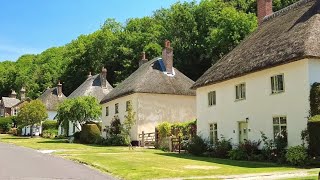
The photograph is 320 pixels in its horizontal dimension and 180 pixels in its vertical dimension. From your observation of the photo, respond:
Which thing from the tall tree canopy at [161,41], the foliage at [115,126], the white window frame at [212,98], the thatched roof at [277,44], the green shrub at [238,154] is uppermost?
the tall tree canopy at [161,41]

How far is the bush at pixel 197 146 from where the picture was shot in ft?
95.9

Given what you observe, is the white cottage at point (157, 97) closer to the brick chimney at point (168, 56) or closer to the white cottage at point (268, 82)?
the brick chimney at point (168, 56)

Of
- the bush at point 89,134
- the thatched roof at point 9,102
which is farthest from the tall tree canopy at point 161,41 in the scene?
the bush at point 89,134

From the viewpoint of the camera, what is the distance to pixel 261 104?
83.3ft

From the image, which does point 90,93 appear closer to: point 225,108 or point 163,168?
point 225,108

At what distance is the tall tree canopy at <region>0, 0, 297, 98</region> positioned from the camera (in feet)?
201

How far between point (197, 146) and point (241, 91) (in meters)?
4.79

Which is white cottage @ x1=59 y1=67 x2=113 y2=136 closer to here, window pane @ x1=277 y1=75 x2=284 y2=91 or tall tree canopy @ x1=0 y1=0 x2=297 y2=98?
tall tree canopy @ x1=0 y1=0 x2=297 y2=98

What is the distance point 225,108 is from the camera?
29266mm

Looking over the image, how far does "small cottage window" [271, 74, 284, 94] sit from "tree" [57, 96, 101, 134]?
29776 millimetres

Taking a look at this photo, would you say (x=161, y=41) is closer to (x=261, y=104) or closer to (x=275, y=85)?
(x=261, y=104)

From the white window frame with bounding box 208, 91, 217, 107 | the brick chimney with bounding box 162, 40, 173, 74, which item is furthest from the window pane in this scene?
the brick chimney with bounding box 162, 40, 173, 74

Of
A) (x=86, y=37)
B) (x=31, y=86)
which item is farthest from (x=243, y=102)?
(x=31, y=86)

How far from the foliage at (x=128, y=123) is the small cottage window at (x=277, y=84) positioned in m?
16.7
